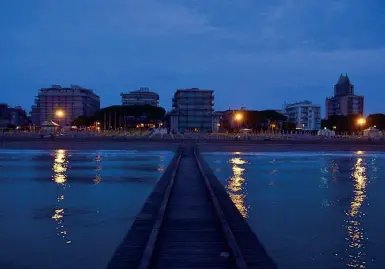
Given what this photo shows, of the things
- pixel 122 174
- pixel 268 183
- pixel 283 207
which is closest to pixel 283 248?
pixel 283 207

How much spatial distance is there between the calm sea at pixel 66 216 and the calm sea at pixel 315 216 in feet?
8.90

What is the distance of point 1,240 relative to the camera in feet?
27.5

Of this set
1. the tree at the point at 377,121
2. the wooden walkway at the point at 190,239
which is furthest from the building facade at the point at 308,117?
the wooden walkway at the point at 190,239

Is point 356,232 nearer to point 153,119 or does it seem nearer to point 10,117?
point 153,119

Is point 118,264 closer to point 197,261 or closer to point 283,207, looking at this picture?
point 197,261

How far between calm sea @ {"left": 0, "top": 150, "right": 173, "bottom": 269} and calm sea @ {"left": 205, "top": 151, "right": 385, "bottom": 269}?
271 centimetres

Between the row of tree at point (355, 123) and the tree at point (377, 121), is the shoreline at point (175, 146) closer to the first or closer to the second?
the row of tree at point (355, 123)

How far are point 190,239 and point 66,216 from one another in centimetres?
349

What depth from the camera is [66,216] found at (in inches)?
412

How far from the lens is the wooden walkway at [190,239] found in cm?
683

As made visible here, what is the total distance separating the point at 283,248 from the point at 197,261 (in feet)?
5.66

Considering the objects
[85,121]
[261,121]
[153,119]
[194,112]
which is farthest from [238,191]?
[85,121]

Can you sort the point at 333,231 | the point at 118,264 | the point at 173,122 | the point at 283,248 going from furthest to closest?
the point at 173,122, the point at 333,231, the point at 283,248, the point at 118,264

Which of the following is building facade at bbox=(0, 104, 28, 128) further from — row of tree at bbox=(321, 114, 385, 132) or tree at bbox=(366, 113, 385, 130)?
tree at bbox=(366, 113, 385, 130)
